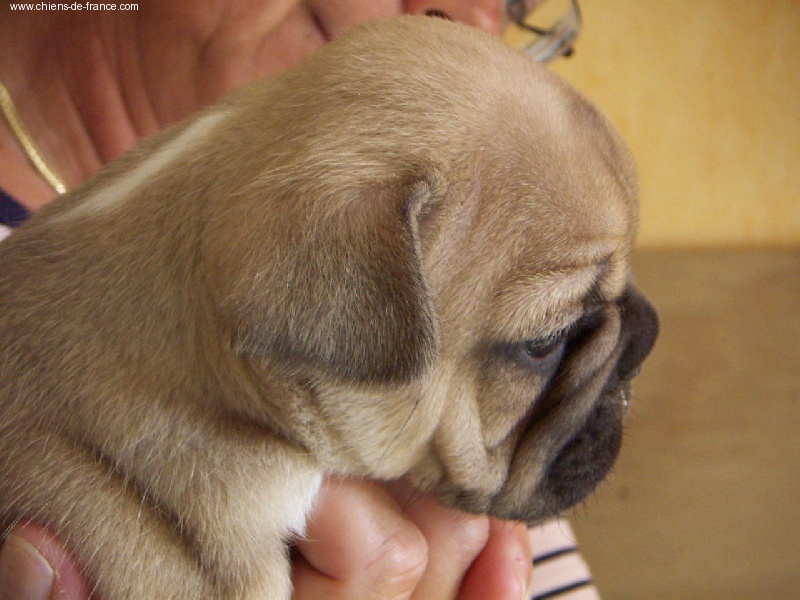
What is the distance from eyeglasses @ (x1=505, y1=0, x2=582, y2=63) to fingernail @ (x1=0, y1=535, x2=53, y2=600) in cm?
175

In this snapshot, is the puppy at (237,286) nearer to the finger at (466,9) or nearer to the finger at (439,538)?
the finger at (439,538)

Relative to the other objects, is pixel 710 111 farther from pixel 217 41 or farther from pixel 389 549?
pixel 389 549

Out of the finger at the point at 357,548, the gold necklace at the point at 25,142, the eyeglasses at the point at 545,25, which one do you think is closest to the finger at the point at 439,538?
the finger at the point at 357,548

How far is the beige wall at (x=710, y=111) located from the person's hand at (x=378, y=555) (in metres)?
2.48

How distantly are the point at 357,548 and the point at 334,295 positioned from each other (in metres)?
0.51

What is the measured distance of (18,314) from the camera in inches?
41.7

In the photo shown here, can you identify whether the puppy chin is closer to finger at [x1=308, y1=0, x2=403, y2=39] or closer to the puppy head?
the puppy head

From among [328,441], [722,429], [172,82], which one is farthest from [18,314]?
[722,429]

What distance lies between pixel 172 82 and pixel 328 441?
47.3 inches

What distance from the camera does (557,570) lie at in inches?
71.0

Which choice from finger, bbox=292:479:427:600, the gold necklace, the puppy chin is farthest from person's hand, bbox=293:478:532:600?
the gold necklace

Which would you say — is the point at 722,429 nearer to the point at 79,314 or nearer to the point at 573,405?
the point at 573,405

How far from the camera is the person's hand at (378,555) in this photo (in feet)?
3.32

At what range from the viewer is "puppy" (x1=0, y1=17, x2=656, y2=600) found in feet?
3.14
